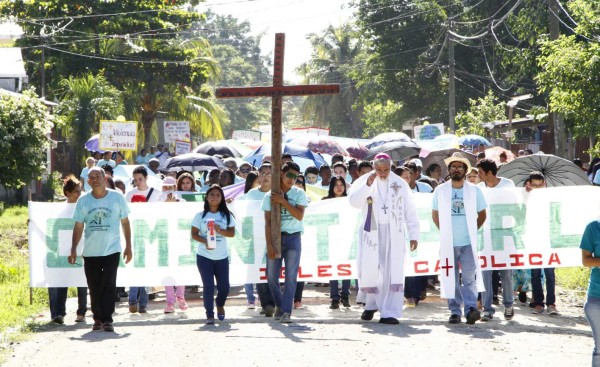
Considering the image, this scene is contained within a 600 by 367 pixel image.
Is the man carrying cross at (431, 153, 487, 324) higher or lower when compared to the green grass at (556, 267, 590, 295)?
higher

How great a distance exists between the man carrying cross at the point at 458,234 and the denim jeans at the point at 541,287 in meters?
1.49

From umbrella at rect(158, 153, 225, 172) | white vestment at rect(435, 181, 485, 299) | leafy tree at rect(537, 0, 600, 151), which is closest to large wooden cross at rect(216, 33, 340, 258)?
white vestment at rect(435, 181, 485, 299)

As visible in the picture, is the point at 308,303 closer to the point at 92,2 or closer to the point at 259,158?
the point at 259,158

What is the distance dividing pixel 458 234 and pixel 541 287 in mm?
1950

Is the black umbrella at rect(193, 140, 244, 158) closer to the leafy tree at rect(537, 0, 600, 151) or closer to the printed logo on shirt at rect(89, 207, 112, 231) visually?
the leafy tree at rect(537, 0, 600, 151)

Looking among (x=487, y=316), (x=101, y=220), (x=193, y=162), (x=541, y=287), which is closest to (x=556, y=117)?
(x=193, y=162)

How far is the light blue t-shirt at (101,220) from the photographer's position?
12.0 m

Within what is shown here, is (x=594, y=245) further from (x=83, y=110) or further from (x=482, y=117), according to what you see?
(x=482, y=117)

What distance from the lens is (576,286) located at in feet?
54.7

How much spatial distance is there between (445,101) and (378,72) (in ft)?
12.6

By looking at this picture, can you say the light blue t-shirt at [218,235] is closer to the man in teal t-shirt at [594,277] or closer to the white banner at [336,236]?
the white banner at [336,236]

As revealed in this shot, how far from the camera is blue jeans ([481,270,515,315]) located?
509 inches

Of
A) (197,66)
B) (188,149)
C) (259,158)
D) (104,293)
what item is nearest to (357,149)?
(188,149)

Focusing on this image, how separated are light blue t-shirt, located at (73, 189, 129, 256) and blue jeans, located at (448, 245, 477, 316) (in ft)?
12.4
